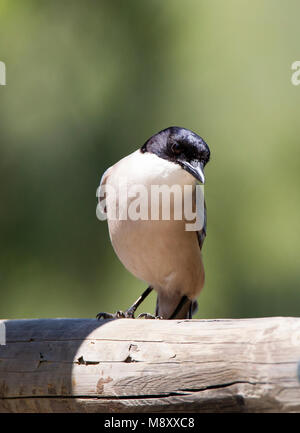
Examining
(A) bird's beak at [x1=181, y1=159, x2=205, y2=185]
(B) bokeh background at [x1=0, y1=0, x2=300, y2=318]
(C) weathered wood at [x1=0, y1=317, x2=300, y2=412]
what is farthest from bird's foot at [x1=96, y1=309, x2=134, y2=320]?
(B) bokeh background at [x1=0, y1=0, x2=300, y2=318]

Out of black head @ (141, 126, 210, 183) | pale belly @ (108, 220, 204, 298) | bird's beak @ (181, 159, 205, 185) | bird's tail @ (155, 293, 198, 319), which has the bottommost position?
bird's tail @ (155, 293, 198, 319)

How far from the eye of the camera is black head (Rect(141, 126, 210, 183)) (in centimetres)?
394

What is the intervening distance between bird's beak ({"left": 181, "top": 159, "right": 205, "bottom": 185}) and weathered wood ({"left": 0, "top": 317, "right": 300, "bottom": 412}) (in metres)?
1.09

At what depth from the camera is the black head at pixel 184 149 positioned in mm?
3941

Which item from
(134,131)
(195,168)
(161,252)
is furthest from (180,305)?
(134,131)

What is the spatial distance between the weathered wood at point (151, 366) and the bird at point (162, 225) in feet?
3.16

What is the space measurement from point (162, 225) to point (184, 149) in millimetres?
436

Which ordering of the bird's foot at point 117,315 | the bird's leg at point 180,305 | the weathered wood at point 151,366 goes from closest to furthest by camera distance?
the weathered wood at point 151,366 → the bird's foot at point 117,315 → the bird's leg at point 180,305

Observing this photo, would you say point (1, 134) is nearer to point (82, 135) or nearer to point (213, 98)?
point (82, 135)

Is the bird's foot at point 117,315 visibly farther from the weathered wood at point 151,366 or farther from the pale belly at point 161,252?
the weathered wood at point 151,366

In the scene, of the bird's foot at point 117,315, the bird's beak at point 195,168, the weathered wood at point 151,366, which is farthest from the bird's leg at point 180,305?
the weathered wood at point 151,366

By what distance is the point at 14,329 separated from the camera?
3.12 meters

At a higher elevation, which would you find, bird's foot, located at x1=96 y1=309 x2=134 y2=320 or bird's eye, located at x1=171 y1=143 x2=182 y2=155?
bird's eye, located at x1=171 y1=143 x2=182 y2=155

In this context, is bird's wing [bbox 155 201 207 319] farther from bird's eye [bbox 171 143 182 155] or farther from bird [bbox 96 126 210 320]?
bird's eye [bbox 171 143 182 155]
